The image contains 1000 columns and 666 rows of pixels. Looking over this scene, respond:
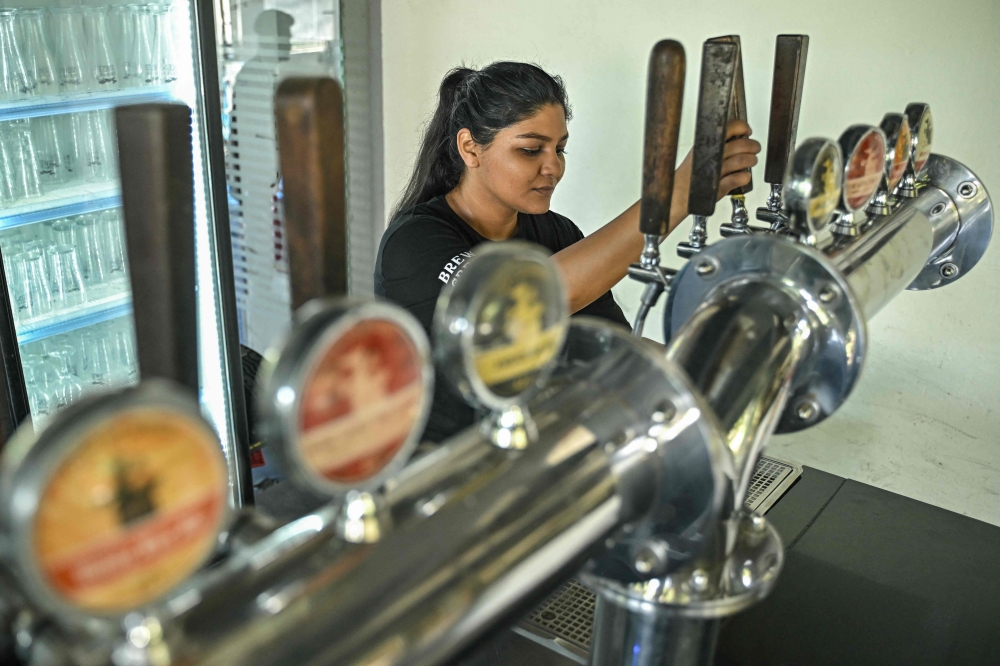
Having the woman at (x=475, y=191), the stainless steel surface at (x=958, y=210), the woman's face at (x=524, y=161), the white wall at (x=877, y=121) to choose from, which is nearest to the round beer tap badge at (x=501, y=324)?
the stainless steel surface at (x=958, y=210)

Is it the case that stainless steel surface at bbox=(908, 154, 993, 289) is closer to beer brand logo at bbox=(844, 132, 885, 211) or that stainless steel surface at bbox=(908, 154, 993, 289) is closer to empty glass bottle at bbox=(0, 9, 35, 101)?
beer brand logo at bbox=(844, 132, 885, 211)

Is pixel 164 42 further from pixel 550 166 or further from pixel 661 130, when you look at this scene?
pixel 661 130

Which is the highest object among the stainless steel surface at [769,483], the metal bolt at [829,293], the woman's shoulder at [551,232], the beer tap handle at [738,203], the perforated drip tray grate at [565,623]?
the beer tap handle at [738,203]

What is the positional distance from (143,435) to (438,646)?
13 centimetres

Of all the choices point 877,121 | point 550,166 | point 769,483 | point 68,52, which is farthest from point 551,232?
point 68,52

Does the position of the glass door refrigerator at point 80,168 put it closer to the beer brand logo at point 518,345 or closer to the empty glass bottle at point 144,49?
the empty glass bottle at point 144,49

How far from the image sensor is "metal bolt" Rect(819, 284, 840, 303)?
1.87 ft

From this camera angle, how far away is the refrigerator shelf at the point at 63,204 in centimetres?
220

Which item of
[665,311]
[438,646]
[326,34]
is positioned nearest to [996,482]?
[665,311]

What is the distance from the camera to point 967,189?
937 mm

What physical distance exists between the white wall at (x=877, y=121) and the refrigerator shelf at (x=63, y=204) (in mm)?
1346

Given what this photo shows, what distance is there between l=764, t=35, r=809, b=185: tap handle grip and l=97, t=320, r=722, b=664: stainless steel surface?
385mm

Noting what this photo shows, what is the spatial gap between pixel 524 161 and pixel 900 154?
0.98m

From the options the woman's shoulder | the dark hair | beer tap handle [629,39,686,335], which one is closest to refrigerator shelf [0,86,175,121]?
the dark hair
